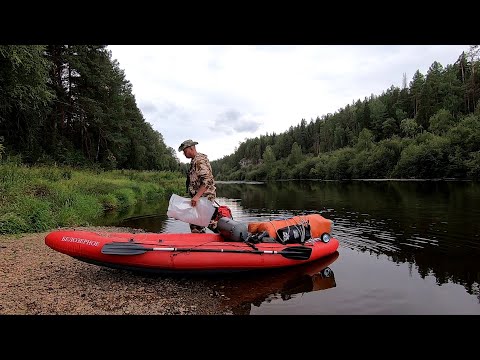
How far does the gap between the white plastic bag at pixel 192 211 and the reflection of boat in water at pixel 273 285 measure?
4.44 ft

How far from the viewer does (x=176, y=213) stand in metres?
7.10

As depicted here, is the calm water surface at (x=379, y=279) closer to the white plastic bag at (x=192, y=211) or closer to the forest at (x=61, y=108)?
the white plastic bag at (x=192, y=211)

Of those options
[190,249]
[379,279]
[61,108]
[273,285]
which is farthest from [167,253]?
[61,108]

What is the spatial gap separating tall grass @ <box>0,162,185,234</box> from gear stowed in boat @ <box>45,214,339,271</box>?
4.85 m

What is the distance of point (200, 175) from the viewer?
289 inches

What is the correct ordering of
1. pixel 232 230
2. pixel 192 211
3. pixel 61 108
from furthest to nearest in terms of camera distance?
1. pixel 61 108
2. pixel 192 211
3. pixel 232 230

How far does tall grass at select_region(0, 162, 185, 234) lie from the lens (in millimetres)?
10516

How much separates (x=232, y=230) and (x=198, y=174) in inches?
55.8

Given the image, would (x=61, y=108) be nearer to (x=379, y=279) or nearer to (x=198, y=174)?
Result: (x=198, y=174)

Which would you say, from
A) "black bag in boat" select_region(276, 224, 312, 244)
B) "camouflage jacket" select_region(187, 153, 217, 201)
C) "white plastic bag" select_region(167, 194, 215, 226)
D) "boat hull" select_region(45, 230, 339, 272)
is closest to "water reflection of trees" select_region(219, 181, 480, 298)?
"black bag in boat" select_region(276, 224, 312, 244)

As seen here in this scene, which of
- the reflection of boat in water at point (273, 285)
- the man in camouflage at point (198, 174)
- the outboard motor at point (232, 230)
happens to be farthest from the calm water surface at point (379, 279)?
the man in camouflage at point (198, 174)
